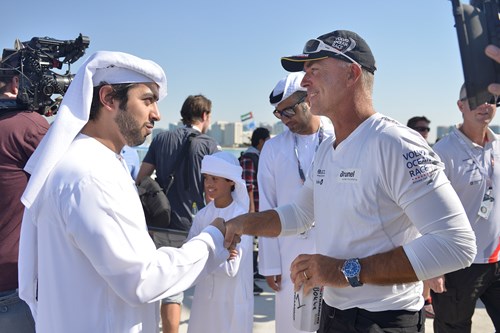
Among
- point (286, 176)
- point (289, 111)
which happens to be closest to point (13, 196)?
point (286, 176)

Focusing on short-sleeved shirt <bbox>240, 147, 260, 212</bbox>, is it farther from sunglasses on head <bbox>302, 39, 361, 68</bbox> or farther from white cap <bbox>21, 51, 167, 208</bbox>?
white cap <bbox>21, 51, 167, 208</bbox>

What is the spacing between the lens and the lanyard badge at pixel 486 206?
3619mm

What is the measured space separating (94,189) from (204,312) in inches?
77.6

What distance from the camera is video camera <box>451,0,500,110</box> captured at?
1.60m

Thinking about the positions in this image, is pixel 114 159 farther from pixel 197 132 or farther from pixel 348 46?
pixel 197 132

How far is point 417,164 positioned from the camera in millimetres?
1877

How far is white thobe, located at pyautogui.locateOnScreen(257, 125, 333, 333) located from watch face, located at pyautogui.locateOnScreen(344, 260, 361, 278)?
5.55ft

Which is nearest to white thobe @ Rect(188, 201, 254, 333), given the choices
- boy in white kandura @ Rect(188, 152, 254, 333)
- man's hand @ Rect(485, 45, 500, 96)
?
boy in white kandura @ Rect(188, 152, 254, 333)

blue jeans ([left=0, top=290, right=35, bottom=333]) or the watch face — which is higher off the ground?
the watch face

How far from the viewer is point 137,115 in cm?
213

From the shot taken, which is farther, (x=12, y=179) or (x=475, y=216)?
(x=475, y=216)

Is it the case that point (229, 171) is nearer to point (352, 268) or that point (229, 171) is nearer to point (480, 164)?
point (352, 268)

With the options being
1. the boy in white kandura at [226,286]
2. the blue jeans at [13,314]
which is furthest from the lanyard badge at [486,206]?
the blue jeans at [13,314]

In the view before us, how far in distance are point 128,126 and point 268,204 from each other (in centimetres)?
191
